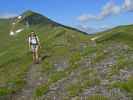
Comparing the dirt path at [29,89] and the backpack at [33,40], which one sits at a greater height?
the backpack at [33,40]

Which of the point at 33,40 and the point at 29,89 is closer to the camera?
the point at 29,89

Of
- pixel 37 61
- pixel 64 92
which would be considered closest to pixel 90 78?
pixel 64 92

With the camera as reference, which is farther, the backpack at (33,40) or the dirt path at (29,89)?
the backpack at (33,40)

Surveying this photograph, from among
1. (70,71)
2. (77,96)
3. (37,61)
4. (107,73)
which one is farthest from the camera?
(37,61)

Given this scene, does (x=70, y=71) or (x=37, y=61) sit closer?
(x=70, y=71)

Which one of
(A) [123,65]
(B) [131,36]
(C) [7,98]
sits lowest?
(C) [7,98]

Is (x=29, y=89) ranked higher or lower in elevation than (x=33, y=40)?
lower

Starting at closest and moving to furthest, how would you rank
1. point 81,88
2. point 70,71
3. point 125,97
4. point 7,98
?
point 125,97 < point 81,88 < point 7,98 < point 70,71

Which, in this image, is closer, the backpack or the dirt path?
the dirt path

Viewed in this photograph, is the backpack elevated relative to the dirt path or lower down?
elevated

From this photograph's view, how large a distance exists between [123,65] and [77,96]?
33.2ft

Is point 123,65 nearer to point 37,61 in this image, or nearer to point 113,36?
point 37,61

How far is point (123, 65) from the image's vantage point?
32688 mm

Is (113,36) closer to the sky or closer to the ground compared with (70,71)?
closer to the sky
